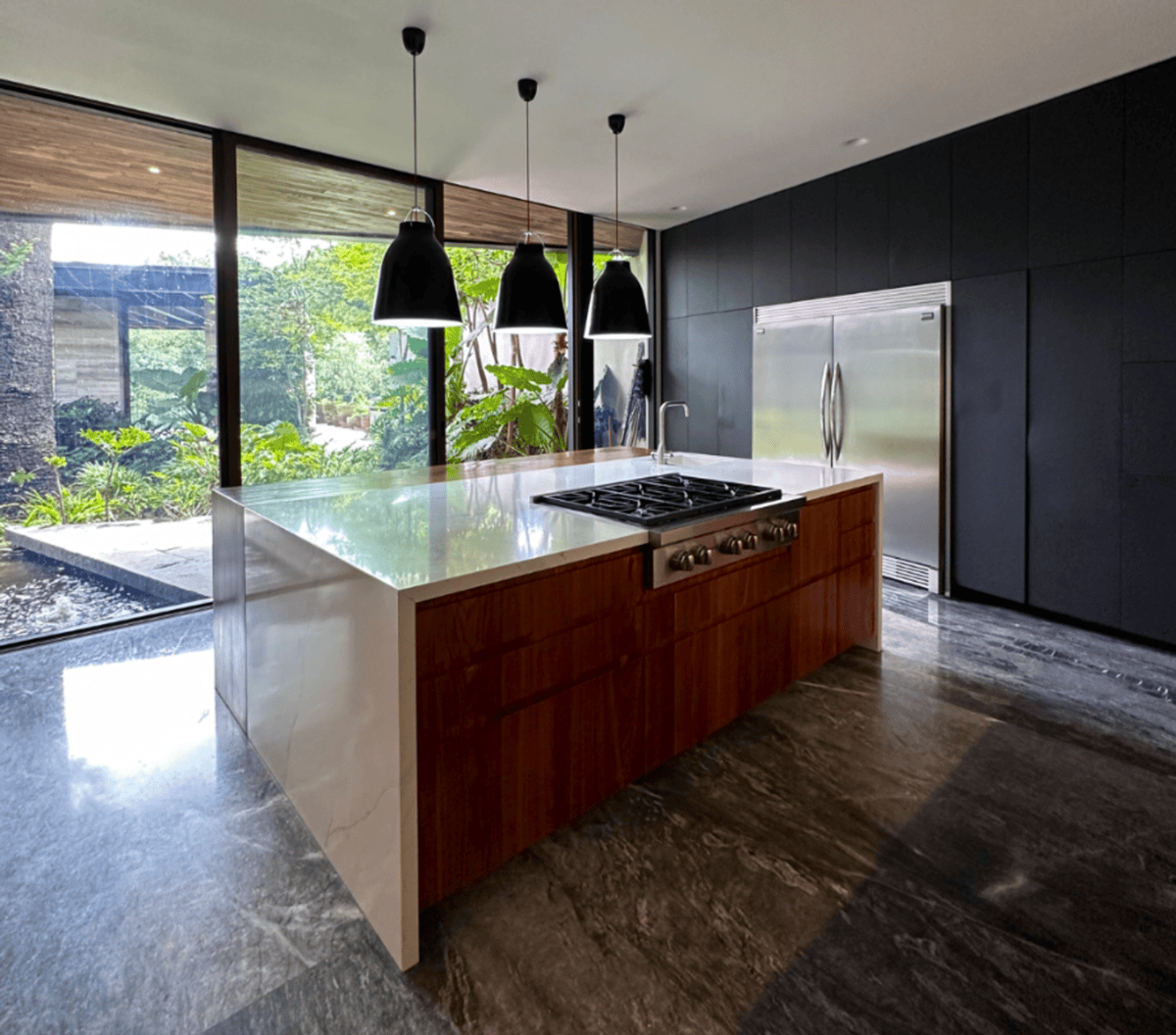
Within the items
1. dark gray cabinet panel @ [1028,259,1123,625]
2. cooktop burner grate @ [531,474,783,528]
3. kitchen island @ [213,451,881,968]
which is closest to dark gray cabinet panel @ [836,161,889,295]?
dark gray cabinet panel @ [1028,259,1123,625]

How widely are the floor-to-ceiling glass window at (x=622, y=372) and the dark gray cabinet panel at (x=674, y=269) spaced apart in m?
0.15

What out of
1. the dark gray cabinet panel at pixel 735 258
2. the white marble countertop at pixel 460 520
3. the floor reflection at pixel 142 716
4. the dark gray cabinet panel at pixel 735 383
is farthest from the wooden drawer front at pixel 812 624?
the dark gray cabinet panel at pixel 735 258

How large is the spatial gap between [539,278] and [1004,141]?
103 inches

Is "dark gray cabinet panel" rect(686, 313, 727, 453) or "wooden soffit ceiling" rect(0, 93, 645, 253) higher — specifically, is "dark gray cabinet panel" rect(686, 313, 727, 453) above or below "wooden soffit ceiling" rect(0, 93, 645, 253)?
below

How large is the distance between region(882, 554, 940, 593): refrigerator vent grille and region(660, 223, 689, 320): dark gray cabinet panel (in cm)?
251

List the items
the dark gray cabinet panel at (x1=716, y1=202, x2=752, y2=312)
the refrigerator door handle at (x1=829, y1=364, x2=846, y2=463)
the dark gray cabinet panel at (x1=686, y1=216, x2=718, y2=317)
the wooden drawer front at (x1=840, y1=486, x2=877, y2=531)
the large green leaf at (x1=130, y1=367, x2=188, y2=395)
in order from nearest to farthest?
1. the wooden drawer front at (x1=840, y1=486, x2=877, y2=531)
2. the large green leaf at (x1=130, y1=367, x2=188, y2=395)
3. the refrigerator door handle at (x1=829, y1=364, x2=846, y2=463)
4. the dark gray cabinet panel at (x1=716, y1=202, x2=752, y2=312)
5. the dark gray cabinet panel at (x1=686, y1=216, x2=718, y2=317)

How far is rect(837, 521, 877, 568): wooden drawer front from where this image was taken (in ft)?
9.42

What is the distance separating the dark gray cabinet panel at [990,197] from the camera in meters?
3.54

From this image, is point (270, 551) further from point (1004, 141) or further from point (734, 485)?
point (1004, 141)

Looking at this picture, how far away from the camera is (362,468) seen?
4.30m

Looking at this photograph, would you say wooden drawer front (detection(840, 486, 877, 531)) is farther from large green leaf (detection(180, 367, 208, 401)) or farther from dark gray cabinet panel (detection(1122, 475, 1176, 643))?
large green leaf (detection(180, 367, 208, 401))

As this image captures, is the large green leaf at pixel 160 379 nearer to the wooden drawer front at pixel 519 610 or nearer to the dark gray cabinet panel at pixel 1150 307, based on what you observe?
the wooden drawer front at pixel 519 610

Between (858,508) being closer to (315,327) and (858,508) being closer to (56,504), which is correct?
(315,327)

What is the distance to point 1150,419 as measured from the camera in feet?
10.4
